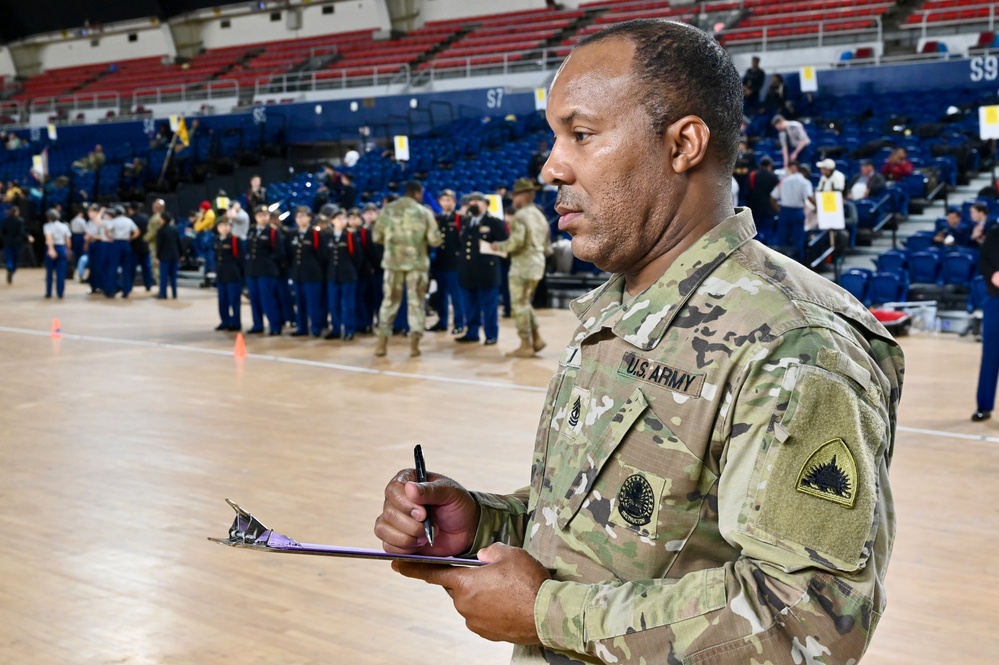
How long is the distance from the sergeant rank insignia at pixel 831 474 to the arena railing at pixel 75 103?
3273 cm

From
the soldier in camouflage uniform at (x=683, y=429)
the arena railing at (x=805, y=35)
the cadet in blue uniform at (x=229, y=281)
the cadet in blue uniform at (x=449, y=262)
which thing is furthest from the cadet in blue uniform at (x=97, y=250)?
the soldier in camouflage uniform at (x=683, y=429)

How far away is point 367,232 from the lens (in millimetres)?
12977

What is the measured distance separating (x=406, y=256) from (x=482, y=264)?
1.23 meters

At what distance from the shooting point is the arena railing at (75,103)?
32.7 metres

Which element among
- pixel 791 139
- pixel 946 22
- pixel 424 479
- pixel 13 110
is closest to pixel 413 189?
pixel 791 139

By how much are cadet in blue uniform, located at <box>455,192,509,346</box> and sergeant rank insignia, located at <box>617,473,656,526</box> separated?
10735mm

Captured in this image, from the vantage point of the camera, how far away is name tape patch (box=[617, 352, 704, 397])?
1.29 meters

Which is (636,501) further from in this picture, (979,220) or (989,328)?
(979,220)

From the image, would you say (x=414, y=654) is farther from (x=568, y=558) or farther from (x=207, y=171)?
(x=207, y=171)

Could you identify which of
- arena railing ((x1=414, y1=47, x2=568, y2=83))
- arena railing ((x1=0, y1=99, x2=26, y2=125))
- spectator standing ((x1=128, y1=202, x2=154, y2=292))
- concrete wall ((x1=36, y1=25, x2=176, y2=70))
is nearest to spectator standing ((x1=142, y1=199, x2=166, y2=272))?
spectator standing ((x1=128, y1=202, x2=154, y2=292))

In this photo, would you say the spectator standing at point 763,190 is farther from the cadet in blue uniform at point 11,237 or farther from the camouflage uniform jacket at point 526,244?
the cadet in blue uniform at point 11,237

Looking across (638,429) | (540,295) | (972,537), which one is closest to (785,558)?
(638,429)

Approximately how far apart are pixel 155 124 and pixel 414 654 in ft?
93.2

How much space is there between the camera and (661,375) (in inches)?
52.3
